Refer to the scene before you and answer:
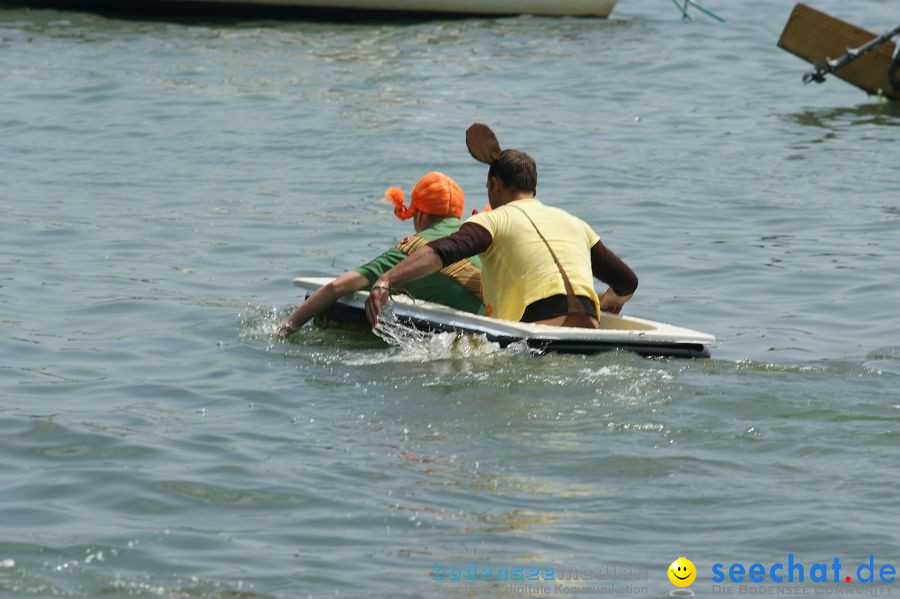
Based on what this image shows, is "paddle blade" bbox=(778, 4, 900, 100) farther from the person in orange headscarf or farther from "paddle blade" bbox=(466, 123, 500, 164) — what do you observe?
"paddle blade" bbox=(466, 123, 500, 164)

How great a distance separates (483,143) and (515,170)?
224 millimetres

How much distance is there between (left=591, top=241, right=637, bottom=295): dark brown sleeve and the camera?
832 cm

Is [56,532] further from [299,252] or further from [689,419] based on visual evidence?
[299,252]

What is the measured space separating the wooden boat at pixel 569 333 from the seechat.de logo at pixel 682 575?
230 centimetres

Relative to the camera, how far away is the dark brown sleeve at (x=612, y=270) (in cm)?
832

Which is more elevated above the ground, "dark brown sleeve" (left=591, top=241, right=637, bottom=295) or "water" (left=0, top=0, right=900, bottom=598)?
"dark brown sleeve" (left=591, top=241, right=637, bottom=295)

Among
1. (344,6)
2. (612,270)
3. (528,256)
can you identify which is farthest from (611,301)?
(344,6)

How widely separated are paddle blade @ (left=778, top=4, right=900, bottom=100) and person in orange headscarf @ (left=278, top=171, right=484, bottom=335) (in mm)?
9855

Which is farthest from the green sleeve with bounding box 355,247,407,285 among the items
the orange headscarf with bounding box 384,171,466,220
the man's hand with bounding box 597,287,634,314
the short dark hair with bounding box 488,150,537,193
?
the man's hand with bounding box 597,287,634,314

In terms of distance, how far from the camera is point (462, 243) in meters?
7.84

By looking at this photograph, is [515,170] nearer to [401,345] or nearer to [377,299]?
[377,299]

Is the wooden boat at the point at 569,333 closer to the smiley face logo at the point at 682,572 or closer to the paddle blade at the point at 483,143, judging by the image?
the paddle blade at the point at 483,143

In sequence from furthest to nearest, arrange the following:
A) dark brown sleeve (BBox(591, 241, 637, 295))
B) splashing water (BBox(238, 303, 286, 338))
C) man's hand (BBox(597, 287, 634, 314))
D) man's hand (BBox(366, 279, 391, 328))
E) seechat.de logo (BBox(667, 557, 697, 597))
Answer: splashing water (BBox(238, 303, 286, 338))
man's hand (BBox(597, 287, 634, 314))
dark brown sleeve (BBox(591, 241, 637, 295))
man's hand (BBox(366, 279, 391, 328))
seechat.de logo (BBox(667, 557, 697, 597))

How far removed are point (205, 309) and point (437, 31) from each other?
13.5 meters
